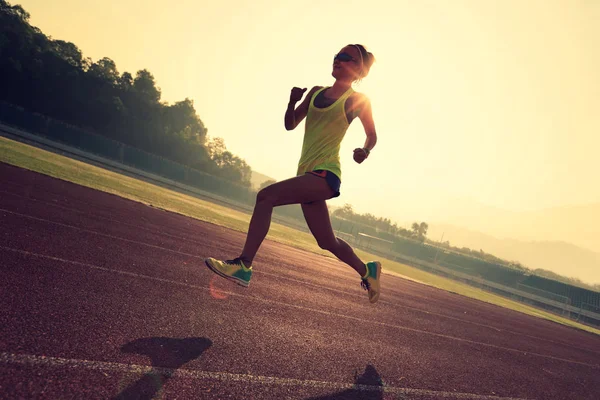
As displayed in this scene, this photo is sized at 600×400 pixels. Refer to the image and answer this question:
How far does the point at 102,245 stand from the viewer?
5.37m

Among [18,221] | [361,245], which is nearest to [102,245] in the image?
[18,221]

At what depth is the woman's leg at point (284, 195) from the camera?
332cm

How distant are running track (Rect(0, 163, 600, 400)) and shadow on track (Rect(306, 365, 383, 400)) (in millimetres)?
15

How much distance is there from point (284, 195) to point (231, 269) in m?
0.87

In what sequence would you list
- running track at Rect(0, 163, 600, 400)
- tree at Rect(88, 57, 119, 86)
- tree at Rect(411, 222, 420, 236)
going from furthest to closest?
tree at Rect(411, 222, 420, 236) < tree at Rect(88, 57, 119, 86) < running track at Rect(0, 163, 600, 400)

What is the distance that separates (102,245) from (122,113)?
53.1 metres

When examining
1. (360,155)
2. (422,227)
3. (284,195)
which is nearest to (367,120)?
(360,155)

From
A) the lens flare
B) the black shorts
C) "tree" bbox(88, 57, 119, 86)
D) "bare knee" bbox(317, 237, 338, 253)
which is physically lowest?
the lens flare

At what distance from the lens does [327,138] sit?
3.47 m

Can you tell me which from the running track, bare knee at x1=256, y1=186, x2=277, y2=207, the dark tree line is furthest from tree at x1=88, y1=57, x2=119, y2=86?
bare knee at x1=256, y1=186, x2=277, y2=207

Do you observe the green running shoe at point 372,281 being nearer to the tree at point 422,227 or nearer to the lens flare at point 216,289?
the lens flare at point 216,289

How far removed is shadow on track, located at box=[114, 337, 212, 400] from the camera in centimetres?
196

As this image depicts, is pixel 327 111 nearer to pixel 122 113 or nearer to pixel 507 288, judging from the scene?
pixel 507 288

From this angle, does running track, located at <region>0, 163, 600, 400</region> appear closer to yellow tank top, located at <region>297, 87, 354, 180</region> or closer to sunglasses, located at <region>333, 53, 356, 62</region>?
yellow tank top, located at <region>297, 87, 354, 180</region>
